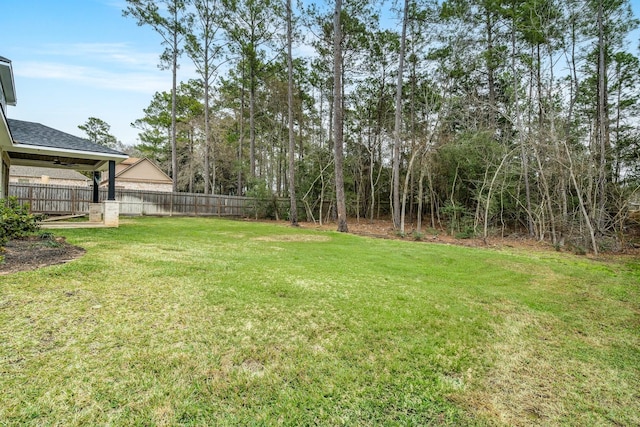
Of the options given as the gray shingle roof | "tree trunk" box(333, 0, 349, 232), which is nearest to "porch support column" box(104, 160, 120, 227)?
the gray shingle roof

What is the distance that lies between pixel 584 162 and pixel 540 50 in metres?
5.12

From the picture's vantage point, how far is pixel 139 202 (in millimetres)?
14977

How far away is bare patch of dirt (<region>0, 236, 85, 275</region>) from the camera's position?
3.77 m

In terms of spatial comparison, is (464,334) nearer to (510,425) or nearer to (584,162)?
(510,425)

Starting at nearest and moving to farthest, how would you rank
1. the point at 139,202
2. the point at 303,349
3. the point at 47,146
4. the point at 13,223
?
the point at 303,349, the point at 13,223, the point at 47,146, the point at 139,202

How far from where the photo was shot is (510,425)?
1.59 m

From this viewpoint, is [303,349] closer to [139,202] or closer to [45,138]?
[45,138]

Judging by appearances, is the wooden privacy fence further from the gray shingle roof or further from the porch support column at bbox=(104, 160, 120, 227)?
the porch support column at bbox=(104, 160, 120, 227)

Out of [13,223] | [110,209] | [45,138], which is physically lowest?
[13,223]

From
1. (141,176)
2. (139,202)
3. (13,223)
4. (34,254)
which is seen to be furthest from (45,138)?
(141,176)

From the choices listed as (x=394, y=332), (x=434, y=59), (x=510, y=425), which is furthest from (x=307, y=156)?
(x=510, y=425)

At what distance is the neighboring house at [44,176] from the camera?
19969 mm

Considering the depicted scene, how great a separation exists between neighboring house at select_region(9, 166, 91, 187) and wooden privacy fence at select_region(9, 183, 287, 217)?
7.93 metres

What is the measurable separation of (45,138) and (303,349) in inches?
392
